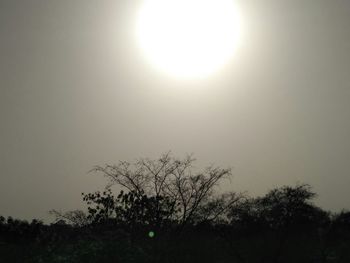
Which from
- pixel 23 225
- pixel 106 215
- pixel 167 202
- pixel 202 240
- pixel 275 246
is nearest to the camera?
pixel 202 240

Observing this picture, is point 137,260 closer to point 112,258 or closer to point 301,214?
point 112,258

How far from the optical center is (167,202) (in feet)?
99.9

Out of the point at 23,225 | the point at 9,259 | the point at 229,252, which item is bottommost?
the point at 9,259

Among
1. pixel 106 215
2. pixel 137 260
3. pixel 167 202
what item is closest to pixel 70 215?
pixel 106 215

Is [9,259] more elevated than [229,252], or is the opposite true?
[229,252]

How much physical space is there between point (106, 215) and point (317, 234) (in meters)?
16.0

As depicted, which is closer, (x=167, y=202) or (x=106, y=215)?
(x=167, y=202)

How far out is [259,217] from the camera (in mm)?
51938

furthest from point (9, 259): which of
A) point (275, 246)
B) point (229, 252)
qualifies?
point (275, 246)

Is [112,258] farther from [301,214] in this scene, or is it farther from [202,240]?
[301,214]

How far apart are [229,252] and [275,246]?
3298 mm

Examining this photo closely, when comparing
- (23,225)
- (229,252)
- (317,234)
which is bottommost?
(229,252)

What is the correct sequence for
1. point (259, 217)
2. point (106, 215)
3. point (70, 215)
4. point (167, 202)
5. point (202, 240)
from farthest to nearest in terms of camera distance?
point (259, 217) < point (70, 215) < point (106, 215) < point (167, 202) < point (202, 240)

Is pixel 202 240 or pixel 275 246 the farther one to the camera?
pixel 275 246
